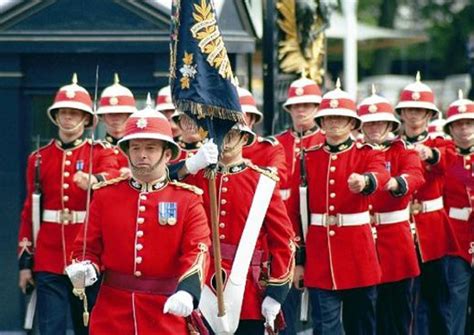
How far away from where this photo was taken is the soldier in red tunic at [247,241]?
35.3 ft

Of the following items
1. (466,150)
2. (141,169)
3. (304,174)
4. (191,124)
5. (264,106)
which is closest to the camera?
(141,169)

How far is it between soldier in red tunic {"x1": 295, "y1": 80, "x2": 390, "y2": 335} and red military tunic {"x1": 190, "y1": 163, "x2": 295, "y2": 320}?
4.85 feet

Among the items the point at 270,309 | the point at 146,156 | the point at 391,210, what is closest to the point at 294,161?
A: the point at 391,210

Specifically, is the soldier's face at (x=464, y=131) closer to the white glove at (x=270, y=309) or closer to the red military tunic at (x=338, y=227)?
the red military tunic at (x=338, y=227)

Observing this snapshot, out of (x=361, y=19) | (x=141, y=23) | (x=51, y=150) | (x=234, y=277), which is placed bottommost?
(x=234, y=277)

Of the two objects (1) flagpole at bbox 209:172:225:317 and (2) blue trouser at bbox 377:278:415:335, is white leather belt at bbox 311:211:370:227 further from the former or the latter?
(1) flagpole at bbox 209:172:225:317

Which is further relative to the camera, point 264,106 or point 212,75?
point 264,106

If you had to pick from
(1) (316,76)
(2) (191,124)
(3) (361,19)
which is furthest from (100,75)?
(3) (361,19)

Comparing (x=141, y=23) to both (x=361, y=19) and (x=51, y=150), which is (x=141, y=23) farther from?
(x=361, y=19)

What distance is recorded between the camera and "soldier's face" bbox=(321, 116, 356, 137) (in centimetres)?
1256

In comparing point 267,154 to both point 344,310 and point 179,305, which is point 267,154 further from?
point 179,305

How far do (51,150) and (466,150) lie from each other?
3.28m

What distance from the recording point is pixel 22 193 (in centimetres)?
1470

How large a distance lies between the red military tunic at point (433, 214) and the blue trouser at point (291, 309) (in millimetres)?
1271
